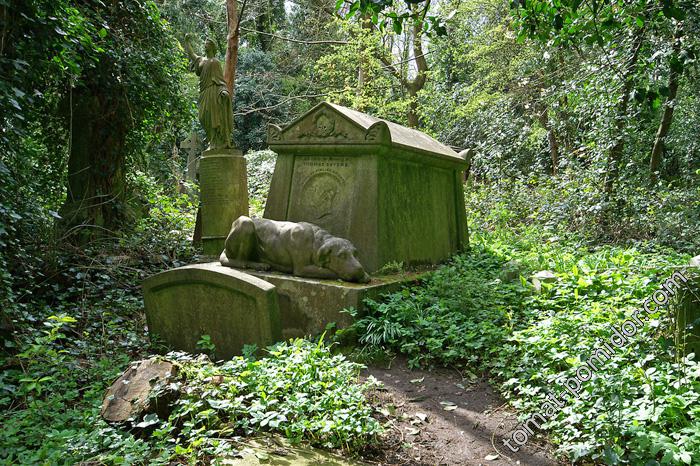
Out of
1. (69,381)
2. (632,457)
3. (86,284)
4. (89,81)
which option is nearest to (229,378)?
(69,381)

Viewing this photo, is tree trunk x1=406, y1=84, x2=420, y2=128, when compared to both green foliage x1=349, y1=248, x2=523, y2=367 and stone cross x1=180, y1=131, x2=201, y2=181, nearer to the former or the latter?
stone cross x1=180, y1=131, x2=201, y2=181

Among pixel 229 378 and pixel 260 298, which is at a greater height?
pixel 260 298

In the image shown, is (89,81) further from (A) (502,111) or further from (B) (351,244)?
(A) (502,111)

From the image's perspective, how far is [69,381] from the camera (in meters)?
3.92

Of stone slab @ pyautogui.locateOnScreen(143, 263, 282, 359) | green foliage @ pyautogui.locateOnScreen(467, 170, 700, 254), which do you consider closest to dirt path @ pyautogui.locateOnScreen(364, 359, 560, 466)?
stone slab @ pyautogui.locateOnScreen(143, 263, 282, 359)

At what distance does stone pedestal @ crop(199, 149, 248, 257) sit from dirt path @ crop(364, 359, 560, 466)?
436 cm

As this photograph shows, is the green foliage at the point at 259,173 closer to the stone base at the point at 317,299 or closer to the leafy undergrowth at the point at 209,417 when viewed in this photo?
the stone base at the point at 317,299

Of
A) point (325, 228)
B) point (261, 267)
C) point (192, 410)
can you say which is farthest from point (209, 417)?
point (325, 228)

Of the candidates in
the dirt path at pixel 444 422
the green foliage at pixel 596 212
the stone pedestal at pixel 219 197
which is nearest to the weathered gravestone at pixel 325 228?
the dirt path at pixel 444 422

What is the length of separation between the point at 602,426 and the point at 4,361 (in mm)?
4365

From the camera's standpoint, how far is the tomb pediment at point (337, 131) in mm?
5270

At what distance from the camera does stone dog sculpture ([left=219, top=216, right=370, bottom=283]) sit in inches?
191

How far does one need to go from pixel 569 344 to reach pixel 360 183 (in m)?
Result: 2.76

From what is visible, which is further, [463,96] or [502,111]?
[463,96]
